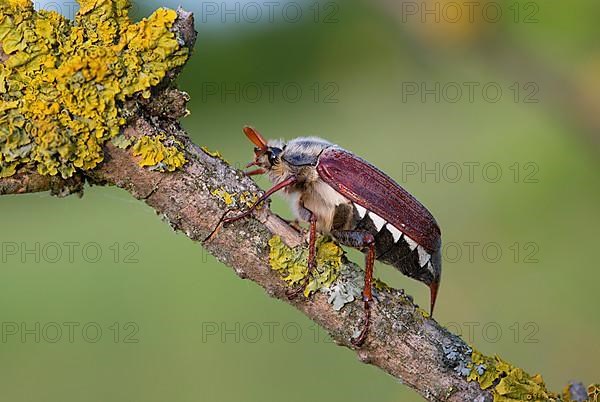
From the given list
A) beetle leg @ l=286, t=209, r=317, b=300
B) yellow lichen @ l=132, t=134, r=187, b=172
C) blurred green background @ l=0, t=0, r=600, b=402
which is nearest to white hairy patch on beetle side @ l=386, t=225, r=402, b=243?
beetle leg @ l=286, t=209, r=317, b=300

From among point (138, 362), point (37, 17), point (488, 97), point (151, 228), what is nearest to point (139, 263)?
point (151, 228)

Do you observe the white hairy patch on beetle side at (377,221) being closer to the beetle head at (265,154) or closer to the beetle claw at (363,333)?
the beetle head at (265,154)

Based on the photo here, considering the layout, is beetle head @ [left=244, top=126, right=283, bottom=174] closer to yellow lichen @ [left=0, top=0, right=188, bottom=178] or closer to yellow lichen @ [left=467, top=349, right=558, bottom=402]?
yellow lichen @ [left=0, top=0, right=188, bottom=178]

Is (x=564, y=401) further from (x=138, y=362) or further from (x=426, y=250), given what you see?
(x=138, y=362)

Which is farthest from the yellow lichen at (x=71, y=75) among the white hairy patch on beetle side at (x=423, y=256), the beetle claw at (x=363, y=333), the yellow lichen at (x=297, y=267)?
the white hairy patch on beetle side at (x=423, y=256)

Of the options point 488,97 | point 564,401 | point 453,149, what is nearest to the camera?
point 564,401

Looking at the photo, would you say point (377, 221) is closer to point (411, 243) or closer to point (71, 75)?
point (411, 243)
